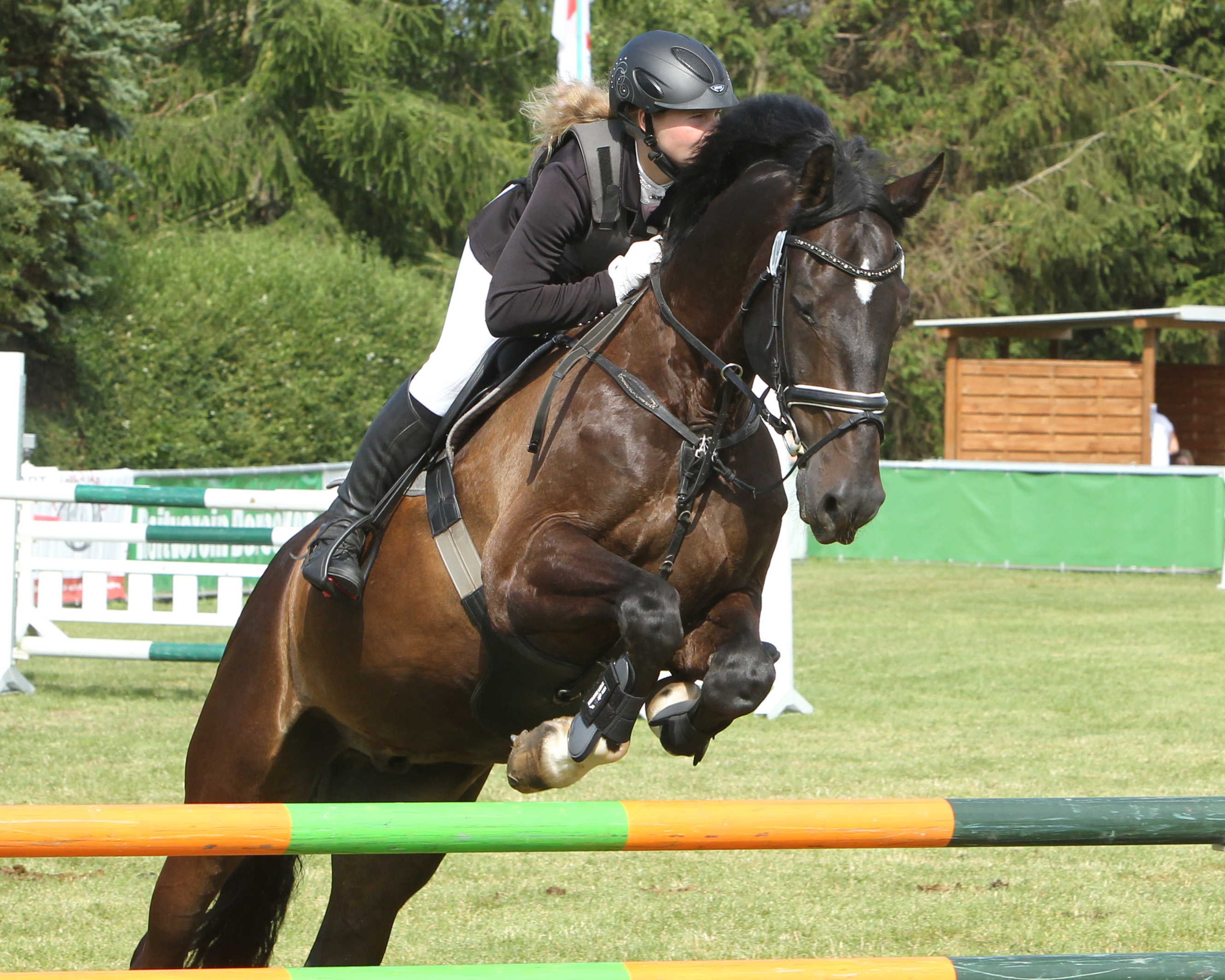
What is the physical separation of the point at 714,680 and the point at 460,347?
1.12 metres

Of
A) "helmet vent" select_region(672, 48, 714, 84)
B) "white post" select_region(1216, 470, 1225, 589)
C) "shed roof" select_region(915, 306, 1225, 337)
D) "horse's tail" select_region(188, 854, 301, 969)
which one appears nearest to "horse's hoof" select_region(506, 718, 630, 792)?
"horse's tail" select_region(188, 854, 301, 969)

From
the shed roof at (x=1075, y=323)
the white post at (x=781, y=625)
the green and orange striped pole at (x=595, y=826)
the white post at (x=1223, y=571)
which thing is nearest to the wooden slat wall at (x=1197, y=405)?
the shed roof at (x=1075, y=323)

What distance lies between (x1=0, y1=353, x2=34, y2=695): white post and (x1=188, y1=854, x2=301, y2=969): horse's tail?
403cm

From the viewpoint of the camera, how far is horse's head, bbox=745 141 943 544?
2.74 m

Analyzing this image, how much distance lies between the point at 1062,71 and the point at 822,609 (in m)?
18.5

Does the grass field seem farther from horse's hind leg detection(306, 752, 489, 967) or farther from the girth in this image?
the girth

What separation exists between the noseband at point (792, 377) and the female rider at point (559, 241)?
47cm

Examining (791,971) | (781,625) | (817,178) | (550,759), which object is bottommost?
(781,625)

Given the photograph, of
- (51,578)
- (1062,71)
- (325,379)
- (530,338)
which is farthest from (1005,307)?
(530,338)

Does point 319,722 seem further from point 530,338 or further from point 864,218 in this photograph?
point 864,218

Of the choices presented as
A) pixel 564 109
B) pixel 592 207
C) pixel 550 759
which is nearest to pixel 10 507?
pixel 564 109

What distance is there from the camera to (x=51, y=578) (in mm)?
9117

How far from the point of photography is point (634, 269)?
3330 mm

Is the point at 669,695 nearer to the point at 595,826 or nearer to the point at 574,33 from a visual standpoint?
the point at 595,826
